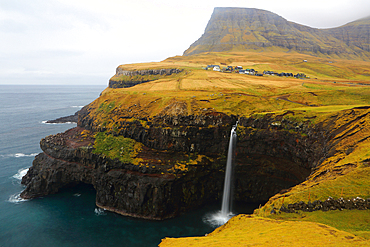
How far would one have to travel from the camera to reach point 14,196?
5625 centimetres

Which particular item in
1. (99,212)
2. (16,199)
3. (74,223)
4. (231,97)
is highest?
(231,97)

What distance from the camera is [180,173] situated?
5128cm

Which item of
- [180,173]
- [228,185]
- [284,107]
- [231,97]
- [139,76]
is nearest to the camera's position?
[180,173]

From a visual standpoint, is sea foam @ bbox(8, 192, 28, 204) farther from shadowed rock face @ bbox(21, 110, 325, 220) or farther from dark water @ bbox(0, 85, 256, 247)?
shadowed rock face @ bbox(21, 110, 325, 220)

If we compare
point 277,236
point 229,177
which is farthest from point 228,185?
point 277,236

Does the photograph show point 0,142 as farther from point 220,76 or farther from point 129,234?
point 220,76

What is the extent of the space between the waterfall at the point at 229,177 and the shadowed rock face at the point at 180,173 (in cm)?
150

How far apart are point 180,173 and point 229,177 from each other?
12955 millimetres

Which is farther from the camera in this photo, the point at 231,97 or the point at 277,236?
the point at 231,97

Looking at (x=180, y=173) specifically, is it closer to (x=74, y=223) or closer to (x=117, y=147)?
(x=117, y=147)

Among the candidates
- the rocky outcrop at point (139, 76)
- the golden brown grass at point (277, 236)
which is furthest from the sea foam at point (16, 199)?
the rocky outcrop at point (139, 76)

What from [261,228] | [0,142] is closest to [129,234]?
[261,228]

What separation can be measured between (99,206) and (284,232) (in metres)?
48.3

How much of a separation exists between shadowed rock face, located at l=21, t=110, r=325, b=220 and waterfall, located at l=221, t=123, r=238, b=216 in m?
1.50
